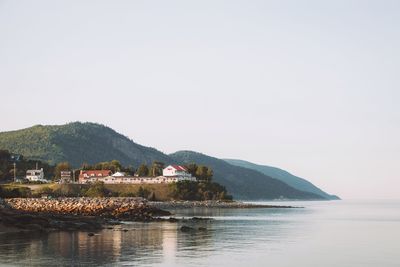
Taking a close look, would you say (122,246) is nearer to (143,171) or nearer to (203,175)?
(203,175)

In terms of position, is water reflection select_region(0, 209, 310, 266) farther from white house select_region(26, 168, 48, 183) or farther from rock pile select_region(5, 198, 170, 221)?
white house select_region(26, 168, 48, 183)

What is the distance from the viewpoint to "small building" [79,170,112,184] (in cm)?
18075

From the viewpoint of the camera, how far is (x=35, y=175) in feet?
607

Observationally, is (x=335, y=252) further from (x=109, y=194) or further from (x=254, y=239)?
(x=109, y=194)

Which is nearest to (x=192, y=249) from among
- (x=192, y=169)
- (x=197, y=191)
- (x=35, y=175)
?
(x=197, y=191)

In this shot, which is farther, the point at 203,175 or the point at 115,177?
the point at 203,175

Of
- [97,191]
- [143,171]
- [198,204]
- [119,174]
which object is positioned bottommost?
[198,204]

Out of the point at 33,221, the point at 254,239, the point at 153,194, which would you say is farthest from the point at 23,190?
the point at 254,239

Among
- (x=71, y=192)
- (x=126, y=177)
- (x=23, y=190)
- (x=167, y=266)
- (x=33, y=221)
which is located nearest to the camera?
(x=167, y=266)

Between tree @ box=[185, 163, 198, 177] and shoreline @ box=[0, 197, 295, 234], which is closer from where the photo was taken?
shoreline @ box=[0, 197, 295, 234]

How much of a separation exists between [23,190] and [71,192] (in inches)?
626

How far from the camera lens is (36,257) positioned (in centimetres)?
3906

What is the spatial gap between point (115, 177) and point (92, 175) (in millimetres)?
9221

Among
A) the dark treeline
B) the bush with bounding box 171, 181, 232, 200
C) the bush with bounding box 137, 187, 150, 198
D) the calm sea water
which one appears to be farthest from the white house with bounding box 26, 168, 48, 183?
the calm sea water
